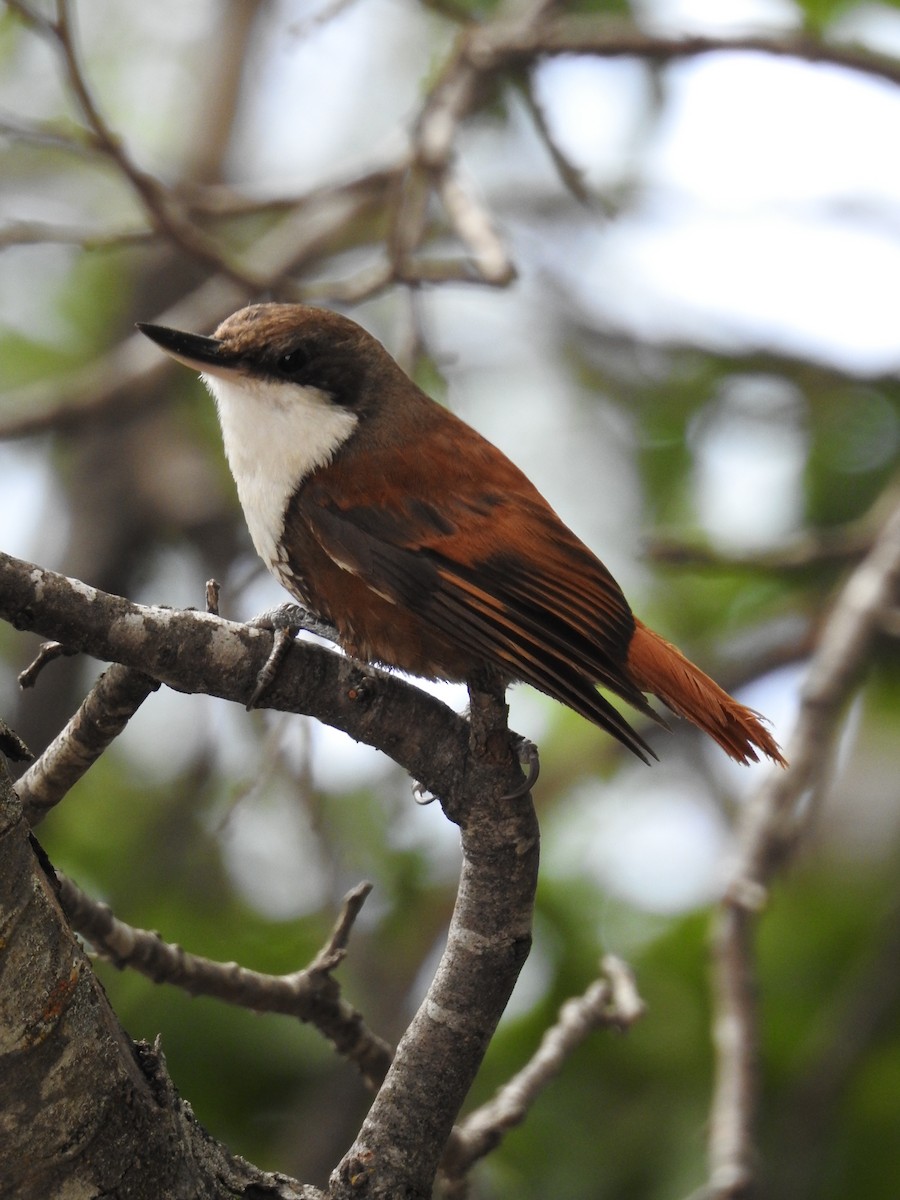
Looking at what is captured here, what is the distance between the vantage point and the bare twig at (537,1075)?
7.71 ft

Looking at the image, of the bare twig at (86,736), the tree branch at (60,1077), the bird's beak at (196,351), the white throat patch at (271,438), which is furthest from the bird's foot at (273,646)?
the bird's beak at (196,351)

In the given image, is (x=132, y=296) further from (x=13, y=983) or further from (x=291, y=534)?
(x=13, y=983)

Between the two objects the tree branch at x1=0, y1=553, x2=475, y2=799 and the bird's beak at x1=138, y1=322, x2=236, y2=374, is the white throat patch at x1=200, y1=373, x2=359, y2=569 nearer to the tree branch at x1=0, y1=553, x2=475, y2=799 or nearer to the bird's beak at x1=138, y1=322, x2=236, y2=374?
the bird's beak at x1=138, y1=322, x2=236, y2=374

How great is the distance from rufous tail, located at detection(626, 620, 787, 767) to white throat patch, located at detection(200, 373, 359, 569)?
733mm

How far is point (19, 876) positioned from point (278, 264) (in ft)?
12.5

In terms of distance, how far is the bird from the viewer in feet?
8.41

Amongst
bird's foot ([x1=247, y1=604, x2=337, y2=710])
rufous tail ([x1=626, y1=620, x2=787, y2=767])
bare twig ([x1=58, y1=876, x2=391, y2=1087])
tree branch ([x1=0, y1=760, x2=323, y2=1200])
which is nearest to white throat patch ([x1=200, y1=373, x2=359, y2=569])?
bird's foot ([x1=247, y1=604, x2=337, y2=710])

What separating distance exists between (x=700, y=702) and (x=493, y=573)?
0.46 metres

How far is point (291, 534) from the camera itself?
274cm

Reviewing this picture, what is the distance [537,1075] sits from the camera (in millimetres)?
2465

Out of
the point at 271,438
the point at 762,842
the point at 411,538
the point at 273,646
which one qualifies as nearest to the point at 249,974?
the point at 273,646

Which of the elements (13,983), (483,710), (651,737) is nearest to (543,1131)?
(651,737)

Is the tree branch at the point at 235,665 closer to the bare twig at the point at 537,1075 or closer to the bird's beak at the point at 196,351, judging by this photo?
the bare twig at the point at 537,1075

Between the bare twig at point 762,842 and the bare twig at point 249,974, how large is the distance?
798mm
